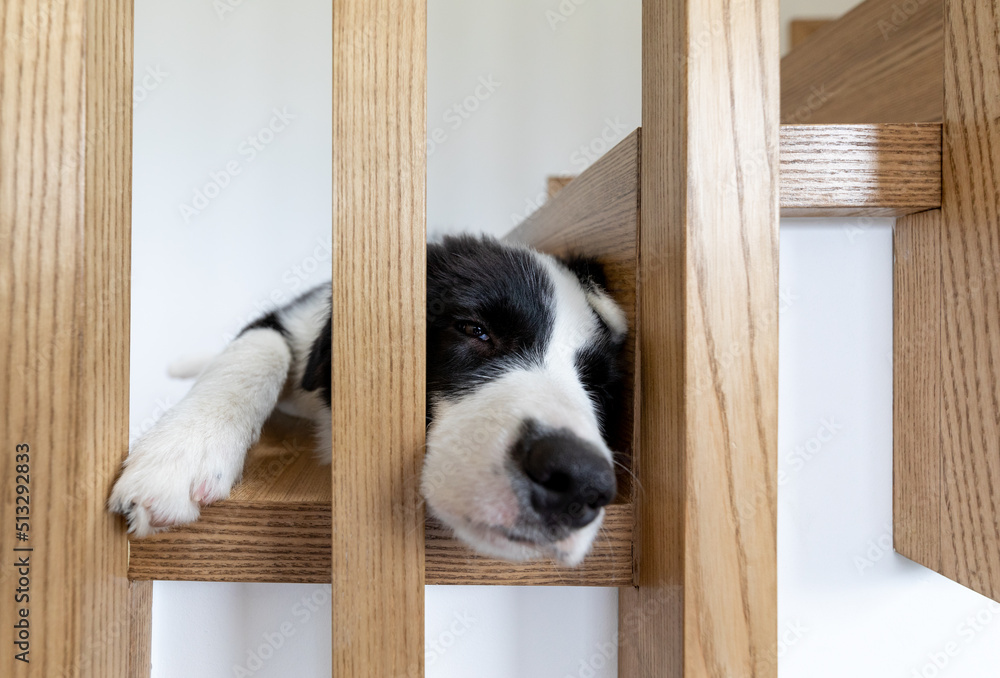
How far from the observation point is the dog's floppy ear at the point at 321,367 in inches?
39.6

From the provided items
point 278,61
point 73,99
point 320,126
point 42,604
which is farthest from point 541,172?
point 42,604

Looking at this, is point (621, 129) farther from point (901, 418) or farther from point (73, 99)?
point (73, 99)

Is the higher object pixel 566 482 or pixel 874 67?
pixel 874 67

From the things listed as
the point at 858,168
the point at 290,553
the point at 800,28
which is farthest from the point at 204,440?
the point at 800,28

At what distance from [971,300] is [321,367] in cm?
88

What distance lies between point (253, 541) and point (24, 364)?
27 cm

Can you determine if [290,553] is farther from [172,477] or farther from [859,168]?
[859,168]

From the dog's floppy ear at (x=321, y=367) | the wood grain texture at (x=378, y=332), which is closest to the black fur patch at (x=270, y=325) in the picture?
the dog's floppy ear at (x=321, y=367)

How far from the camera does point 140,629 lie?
2.34 ft

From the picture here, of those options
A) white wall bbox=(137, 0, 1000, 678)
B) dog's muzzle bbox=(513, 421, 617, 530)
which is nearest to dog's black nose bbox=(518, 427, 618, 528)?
dog's muzzle bbox=(513, 421, 617, 530)

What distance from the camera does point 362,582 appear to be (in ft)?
1.92

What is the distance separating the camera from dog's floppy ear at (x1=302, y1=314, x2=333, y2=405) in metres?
1.00

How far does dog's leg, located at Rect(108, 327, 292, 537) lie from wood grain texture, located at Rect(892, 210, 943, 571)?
0.79m

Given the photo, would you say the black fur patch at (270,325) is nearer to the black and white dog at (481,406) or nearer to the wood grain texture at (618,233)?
the black and white dog at (481,406)
